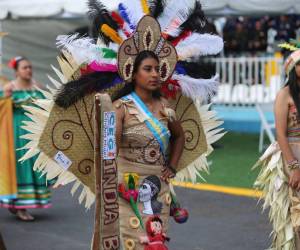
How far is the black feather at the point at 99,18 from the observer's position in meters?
4.92

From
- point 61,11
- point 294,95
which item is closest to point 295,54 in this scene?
point 294,95

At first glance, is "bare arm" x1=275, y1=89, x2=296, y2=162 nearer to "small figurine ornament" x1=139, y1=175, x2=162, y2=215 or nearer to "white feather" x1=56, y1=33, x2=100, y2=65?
"small figurine ornament" x1=139, y1=175, x2=162, y2=215

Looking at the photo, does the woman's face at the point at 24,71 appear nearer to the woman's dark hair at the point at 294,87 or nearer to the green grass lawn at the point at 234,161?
the green grass lawn at the point at 234,161

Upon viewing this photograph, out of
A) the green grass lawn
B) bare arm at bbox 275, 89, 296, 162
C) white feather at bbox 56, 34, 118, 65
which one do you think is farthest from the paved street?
white feather at bbox 56, 34, 118, 65

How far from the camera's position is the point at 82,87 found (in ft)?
15.8

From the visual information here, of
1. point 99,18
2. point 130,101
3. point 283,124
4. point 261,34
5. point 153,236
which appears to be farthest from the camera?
point 261,34

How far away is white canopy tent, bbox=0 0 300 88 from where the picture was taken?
1267 centimetres

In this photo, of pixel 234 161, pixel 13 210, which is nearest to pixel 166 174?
pixel 13 210

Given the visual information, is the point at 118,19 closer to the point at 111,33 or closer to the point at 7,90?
the point at 111,33

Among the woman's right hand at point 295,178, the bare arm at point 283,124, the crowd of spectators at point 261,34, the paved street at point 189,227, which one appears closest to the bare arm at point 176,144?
the bare arm at point 283,124

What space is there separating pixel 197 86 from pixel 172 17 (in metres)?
0.48

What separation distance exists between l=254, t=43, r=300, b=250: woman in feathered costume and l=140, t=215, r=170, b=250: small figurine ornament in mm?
1298

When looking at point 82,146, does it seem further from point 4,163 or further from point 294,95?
point 4,163

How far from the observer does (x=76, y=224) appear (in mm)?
8047
